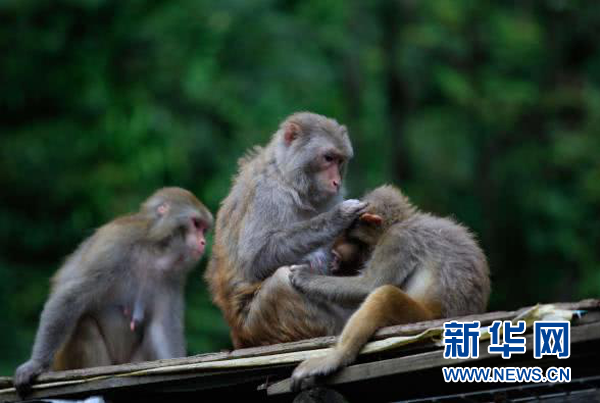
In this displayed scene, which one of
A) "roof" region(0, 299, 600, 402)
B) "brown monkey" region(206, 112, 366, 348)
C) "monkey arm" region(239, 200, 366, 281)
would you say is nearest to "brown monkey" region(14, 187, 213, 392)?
"brown monkey" region(206, 112, 366, 348)

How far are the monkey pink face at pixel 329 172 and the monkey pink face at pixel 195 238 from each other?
1065mm

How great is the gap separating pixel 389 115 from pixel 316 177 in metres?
12.1

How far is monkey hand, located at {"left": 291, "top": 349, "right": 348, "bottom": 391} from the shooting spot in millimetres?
5613

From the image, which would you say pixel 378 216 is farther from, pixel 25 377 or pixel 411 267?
pixel 25 377

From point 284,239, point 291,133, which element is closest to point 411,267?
point 284,239

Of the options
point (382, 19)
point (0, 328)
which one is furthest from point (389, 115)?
point (0, 328)

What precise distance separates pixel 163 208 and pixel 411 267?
2.05 meters

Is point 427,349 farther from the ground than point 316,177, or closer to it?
closer to it

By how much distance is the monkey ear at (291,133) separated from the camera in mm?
7387

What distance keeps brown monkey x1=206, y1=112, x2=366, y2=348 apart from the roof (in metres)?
0.51

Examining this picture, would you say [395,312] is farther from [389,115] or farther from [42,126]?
[389,115]

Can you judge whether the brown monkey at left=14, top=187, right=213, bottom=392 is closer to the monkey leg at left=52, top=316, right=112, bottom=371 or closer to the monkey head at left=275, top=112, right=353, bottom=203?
the monkey leg at left=52, top=316, right=112, bottom=371

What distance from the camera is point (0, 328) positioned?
13875 mm

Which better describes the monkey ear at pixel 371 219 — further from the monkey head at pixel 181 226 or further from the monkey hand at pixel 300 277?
the monkey head at pixel 181 226
